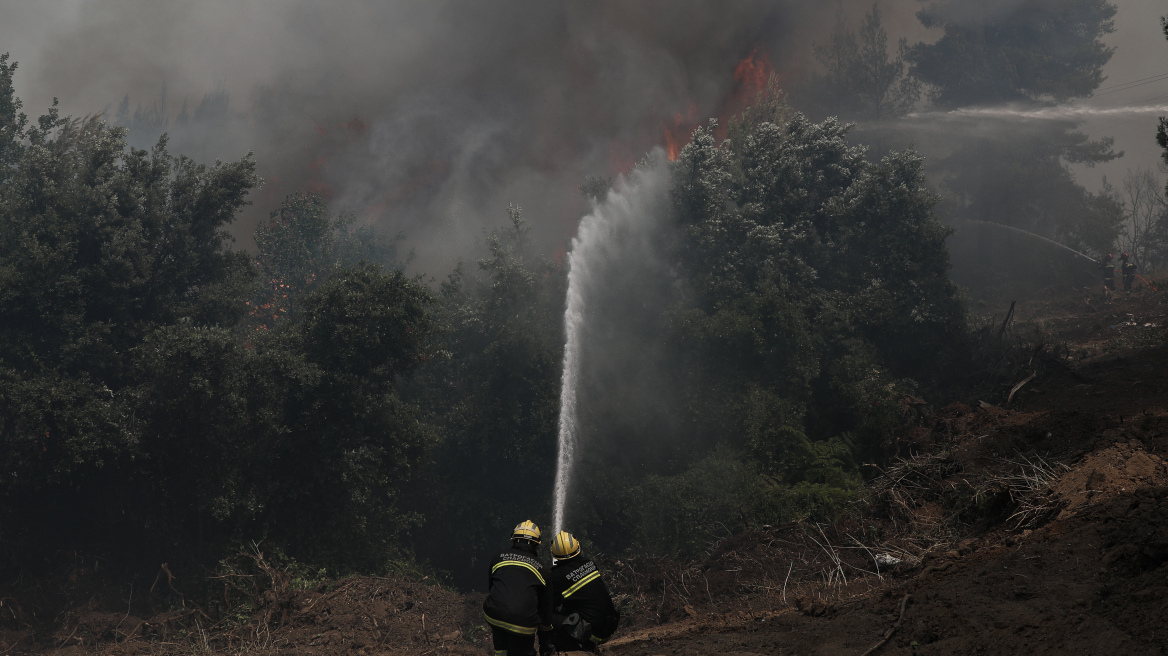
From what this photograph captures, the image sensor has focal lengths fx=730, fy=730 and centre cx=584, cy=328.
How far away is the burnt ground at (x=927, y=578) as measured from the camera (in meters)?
6.39

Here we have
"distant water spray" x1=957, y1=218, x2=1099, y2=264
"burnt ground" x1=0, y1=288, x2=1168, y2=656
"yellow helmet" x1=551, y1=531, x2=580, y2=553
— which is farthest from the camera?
"distant water spray" x1=957, y1=218, x2=1099, y2=264

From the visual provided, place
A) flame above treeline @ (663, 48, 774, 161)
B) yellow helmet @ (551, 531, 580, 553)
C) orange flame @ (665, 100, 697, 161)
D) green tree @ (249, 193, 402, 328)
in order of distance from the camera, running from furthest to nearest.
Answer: flame above treeline @ (663, 48, 774, 161)
orange flame @ (665, 100, 697, 161)
green tree @ (249, 193, 402, 328)
yellow helmet @ (551, 531, 580, 553)

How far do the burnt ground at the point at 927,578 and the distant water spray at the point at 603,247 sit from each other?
9833 millimetres

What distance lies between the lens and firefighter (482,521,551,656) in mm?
6531

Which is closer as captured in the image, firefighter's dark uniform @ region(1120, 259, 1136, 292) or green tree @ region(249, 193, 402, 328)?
firefighter's dark uniform @ region(1120, 259, 1136, 292)

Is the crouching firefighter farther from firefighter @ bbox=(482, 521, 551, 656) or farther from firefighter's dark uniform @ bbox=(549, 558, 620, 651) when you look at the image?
firefighter @ bbox=(482, 521, 551, 656)

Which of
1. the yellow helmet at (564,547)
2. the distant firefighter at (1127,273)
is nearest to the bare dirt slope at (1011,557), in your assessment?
the yellow helmet at (564,547)

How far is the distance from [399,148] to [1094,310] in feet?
151

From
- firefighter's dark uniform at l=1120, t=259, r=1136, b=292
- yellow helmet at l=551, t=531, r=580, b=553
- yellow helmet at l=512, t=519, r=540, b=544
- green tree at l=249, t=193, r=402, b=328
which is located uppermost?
green tree at l=249, t=193, r=402, b=328

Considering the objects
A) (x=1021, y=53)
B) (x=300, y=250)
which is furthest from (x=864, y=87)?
(x=300, y=250)

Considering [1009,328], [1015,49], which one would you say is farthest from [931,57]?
[1009,328]

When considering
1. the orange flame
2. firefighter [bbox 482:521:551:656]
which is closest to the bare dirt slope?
firefighter [bbox 482:521:551:656]

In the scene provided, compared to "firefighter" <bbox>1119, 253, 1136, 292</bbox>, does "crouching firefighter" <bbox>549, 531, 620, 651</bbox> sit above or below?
below

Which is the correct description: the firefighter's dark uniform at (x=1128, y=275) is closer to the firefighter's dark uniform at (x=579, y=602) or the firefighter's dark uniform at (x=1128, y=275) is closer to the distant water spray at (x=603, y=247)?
the distant water spray at (x=603, y=247)
